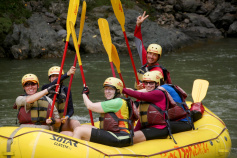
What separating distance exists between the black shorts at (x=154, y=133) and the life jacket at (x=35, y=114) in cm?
114

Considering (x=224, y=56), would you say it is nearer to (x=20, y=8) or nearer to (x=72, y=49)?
(x=72, y=49)

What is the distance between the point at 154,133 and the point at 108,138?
2.21 ft

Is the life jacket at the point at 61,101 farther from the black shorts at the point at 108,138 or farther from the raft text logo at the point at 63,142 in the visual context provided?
the raft text logo at the point at 63,142

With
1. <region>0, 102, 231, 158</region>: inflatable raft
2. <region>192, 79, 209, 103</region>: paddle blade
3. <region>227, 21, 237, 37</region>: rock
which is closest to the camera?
<region>0, 102, 231, 158</region>: inflatable raft

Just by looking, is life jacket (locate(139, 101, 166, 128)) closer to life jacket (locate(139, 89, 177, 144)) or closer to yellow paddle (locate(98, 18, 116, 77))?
life jacket (locate(139, 89, 177, 144))

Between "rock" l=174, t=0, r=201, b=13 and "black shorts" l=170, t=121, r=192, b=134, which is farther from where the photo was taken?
"rock" l=174, t=0, r=201, b=13

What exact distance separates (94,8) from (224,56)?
221 inches

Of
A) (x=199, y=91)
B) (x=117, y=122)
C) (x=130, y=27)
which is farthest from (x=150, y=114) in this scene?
(x=130, y=27)

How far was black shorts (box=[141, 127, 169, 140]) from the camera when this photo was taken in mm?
4598

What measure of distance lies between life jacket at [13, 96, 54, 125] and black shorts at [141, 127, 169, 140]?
114cm

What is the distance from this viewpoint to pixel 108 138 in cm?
418

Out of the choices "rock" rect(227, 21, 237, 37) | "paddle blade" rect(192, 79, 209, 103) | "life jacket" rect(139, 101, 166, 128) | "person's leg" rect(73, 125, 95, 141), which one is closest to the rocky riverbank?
"rock" rect(227, 21, 237, 37)

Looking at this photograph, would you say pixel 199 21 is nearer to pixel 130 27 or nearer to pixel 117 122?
pixel 130 27

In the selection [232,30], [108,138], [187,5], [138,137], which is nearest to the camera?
[108,138]
